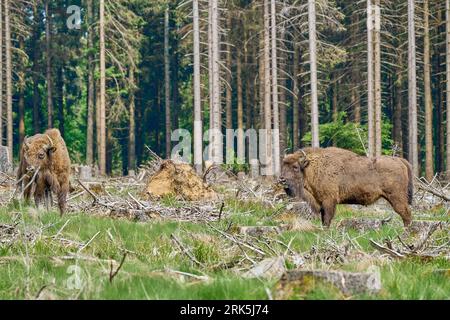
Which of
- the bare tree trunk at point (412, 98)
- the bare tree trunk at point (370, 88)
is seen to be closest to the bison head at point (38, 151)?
the bare tree trunk at point (370, 88)

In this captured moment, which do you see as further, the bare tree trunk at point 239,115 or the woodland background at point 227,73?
the bare tree trunk at point 239,115

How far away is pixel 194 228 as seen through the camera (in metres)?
9.77

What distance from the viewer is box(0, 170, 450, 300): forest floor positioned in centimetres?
501

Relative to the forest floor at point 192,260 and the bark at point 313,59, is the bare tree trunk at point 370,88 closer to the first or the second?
the bark at point 313,59

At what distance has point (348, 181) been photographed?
1230 cm

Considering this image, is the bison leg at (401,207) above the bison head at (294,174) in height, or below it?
below

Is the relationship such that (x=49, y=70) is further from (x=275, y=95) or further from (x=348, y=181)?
(x=348, y=181)

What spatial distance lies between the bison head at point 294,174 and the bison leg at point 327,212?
0.46 meters

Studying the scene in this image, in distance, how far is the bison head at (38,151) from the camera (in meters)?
11.9

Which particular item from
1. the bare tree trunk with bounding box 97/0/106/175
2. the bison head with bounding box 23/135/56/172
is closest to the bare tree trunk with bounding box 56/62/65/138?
the bare tree trunk with bounding box 97/0/106/175

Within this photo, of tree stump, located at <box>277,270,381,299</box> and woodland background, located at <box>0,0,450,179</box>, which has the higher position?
woodland background, located at <box>0,0,450,179</box>

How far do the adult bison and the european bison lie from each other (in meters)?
3.90

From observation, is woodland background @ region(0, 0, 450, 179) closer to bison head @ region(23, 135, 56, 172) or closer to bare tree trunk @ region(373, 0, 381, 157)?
bare tree trunk @ region(373, 0, 381, 157)
